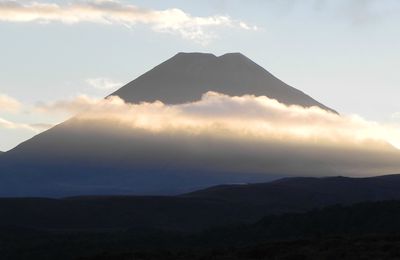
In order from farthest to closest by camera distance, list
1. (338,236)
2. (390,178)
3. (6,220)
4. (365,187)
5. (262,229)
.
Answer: (390,178) → (365,187) → (6,220) → (262,229) → (338,236)

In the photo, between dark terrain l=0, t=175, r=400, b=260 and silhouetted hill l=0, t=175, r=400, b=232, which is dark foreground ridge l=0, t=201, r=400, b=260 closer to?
dark terrain l=0, t=175, r=400, b=260

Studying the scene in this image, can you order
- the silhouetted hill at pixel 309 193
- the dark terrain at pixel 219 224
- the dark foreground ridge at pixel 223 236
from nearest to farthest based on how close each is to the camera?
the dark terrain at pixel 219 224
the dark foreground ridge at pixel 223 236
the silhouetted hill at pixel 309 193

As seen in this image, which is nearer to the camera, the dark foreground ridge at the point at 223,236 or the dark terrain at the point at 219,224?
the dark terrain at the point at 219,224

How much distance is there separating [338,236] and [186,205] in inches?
2100

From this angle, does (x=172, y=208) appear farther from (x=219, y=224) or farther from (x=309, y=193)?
(x=309, y=193)

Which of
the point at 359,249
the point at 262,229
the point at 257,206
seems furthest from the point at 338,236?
the point at 257,206

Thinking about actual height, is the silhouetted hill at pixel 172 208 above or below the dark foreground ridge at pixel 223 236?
above

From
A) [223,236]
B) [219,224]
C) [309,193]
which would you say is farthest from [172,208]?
[223,236]

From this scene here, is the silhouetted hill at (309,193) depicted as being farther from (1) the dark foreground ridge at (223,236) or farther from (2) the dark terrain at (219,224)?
(1) the dark foreground ridge at (223,236)

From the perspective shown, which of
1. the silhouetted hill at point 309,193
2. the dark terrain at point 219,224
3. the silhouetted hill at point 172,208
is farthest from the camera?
the silhouetted hill at point 309,193

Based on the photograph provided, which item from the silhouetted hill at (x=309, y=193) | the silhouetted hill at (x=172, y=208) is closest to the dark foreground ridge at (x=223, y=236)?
the silhouetted hill at (x=172, y=208)

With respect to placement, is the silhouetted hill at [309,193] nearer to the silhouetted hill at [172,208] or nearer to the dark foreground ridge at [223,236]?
the silhouetted hill at [172,208]

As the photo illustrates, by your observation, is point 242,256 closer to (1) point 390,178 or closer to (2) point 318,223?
(2) point 318,223

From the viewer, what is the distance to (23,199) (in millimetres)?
108375
